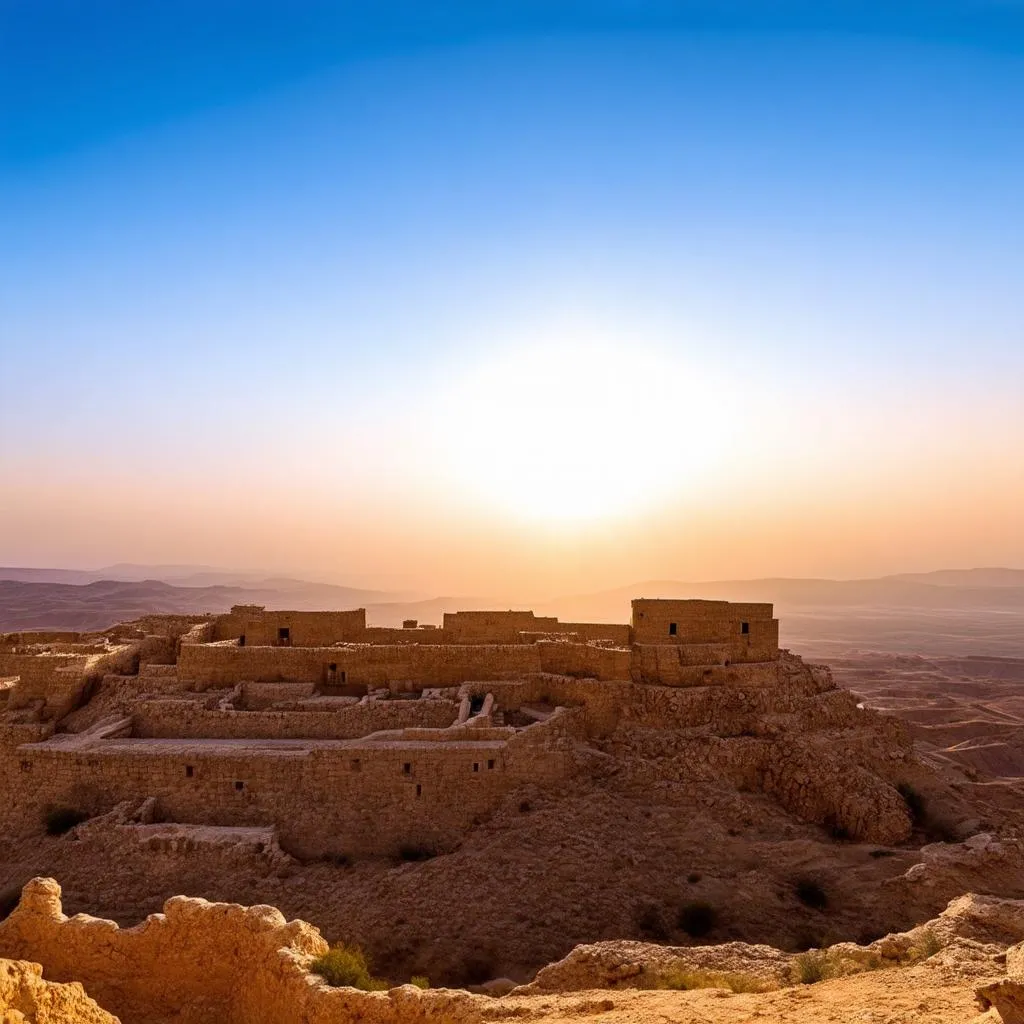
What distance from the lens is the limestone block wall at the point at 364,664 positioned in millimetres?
18688

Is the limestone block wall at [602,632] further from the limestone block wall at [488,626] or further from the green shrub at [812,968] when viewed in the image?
the green shrub at [812,968]

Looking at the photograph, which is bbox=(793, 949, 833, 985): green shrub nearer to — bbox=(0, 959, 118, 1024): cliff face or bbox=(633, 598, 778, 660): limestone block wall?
bbox=(0, 959, 118, 1024): cliff face

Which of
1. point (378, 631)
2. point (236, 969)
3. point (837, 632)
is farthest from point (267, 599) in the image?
point (236, 969)

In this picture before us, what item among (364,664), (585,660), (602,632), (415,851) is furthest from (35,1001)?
(602,632)

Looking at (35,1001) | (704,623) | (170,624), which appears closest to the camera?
(35,1001)

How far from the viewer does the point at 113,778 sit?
49.7 ft

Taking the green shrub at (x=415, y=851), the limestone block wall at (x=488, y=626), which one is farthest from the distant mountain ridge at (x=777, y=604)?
the green shrub at (x=415, y=851)

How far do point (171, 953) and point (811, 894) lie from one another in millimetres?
9491

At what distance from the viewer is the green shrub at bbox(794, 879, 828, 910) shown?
1292 centimetres

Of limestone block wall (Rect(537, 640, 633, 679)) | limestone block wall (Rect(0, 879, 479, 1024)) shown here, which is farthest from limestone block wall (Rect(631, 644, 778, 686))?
limestone block wall (Rect(0, 879, 479, 1024))

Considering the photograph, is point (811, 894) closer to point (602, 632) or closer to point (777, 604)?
point (602, 632)

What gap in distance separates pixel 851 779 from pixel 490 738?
726cm

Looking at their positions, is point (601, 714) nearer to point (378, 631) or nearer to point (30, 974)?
point (378, 631)

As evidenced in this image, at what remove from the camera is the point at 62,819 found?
580 inches
